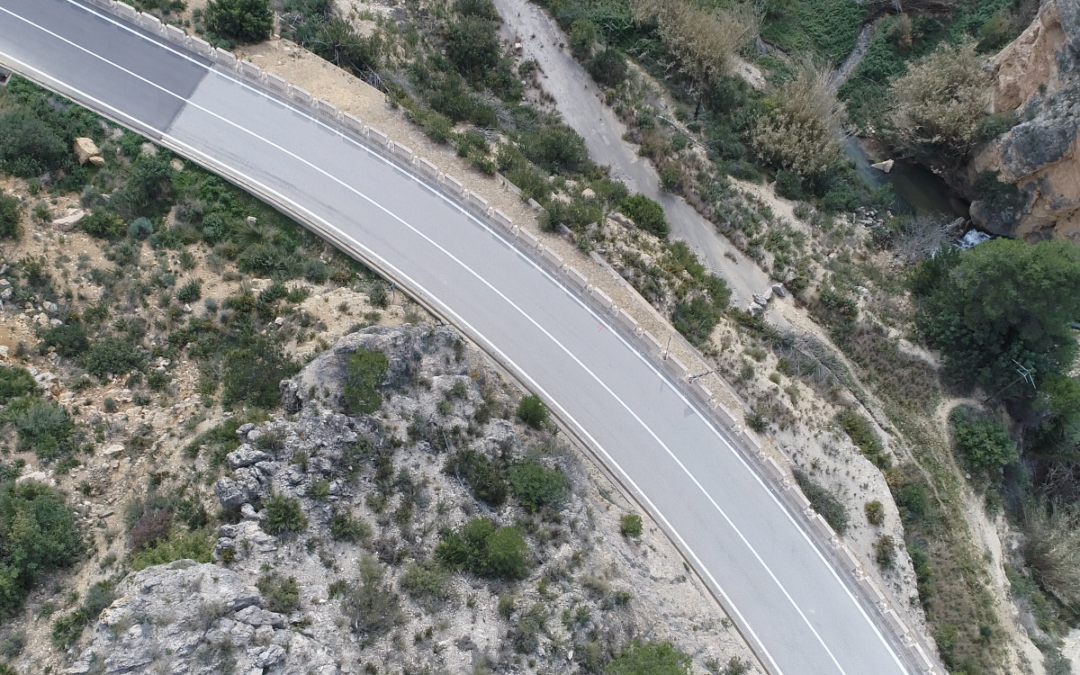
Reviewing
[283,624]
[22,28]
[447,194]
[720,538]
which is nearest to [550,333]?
[447,194]

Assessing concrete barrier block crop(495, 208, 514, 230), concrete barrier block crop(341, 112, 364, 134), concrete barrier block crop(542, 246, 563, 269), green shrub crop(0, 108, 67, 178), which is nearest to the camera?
green shrub crop(0, 108, 67, 178)

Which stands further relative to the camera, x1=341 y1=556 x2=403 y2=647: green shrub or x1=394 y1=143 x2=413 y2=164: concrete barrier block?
x1=394 y1=143 x2=413 y2=164: concrete barrier block

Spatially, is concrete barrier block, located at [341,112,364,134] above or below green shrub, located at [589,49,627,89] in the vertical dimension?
below

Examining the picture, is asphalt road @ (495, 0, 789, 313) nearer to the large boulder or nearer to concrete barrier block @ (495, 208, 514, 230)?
concrete barrier block @ (495, 208, 514, 230)

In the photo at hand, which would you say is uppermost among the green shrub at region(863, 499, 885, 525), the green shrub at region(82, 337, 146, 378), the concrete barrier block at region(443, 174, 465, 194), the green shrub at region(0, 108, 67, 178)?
the green shrub at region(863, 499, 885, 525)

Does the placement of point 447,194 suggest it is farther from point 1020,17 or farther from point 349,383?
point 1020,17

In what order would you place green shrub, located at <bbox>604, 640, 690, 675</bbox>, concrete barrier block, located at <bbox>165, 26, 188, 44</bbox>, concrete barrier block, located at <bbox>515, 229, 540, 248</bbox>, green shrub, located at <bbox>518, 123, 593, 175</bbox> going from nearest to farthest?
green shrub, located at <bbox>604, 640, 690, 675</bbox> → concrete barrier block, located at <bbox>515, 229, 540, 248</bbox> → concrete barrier block, located at <bbox>165, 26, 188, 44</bbox> → green shrub, located at <bbox>518, 123, 593, 175</bbox>

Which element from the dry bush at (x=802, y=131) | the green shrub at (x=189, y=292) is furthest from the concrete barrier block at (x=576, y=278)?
the dry bush at (x=802, y=131)

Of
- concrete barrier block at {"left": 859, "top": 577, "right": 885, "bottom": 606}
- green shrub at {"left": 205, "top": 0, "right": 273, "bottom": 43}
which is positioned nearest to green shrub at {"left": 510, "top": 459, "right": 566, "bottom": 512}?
concrete barrier block at {"left": 859, "top": 577, "right": 885, "bottom": 606}

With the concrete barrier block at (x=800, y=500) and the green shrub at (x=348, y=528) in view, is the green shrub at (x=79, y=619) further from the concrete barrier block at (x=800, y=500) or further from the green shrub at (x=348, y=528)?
the concrete barrier block at (x=800, y=500)
